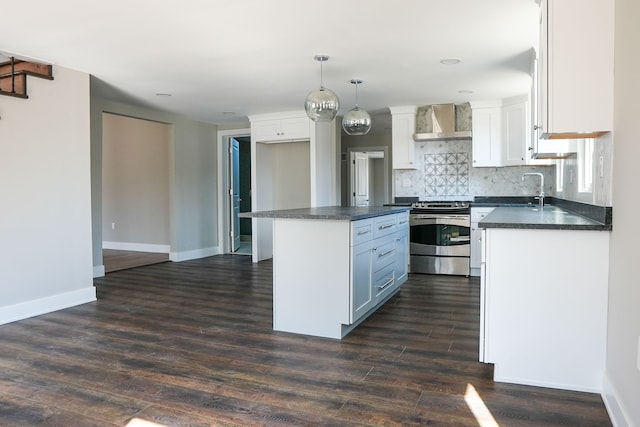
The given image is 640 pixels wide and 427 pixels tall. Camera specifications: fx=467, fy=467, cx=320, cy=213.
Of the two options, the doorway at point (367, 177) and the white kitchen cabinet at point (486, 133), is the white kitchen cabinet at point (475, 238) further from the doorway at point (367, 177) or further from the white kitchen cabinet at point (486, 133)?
the doorway at point (367, 177)

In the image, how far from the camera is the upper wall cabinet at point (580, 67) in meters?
2.31

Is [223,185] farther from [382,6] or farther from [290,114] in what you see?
[382,6]

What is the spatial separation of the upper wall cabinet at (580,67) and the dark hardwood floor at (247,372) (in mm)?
1391

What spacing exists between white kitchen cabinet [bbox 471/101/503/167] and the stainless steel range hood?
0.15 meters

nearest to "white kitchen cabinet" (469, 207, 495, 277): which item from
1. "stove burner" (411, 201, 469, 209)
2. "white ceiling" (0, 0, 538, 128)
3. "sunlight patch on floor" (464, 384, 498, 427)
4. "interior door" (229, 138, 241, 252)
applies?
"stove burner" (411, 201, 469, 209)

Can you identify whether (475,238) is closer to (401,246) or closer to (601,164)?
(401,246)

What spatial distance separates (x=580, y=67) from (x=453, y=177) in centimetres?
410

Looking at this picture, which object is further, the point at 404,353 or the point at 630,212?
the point at 404,353

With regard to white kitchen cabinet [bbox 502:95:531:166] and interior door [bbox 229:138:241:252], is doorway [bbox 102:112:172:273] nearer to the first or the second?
interior door [bbox 229:138:241:252]

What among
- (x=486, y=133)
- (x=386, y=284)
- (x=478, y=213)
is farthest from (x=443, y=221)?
(x=386, y=284)

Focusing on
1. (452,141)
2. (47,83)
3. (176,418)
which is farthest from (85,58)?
(452,141)

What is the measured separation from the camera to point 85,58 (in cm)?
402

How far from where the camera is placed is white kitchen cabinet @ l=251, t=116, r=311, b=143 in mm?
6754

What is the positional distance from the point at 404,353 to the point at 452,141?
4.07 metres
